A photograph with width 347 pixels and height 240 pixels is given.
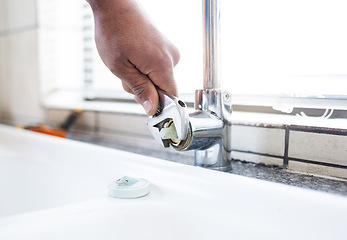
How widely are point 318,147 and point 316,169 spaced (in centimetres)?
3

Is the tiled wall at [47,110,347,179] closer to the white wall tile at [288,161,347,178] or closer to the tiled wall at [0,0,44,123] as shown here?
the white wall tile at [288,161,347,178]

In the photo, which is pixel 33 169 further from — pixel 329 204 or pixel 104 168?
pixel 329 204

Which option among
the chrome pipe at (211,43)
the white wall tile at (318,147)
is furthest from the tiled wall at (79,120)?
the chrome pipe at (211,43)

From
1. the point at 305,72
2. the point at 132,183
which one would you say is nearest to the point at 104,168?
the point at 132,183

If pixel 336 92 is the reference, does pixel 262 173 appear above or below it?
below

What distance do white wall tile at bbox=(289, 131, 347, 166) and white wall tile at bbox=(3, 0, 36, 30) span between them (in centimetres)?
80

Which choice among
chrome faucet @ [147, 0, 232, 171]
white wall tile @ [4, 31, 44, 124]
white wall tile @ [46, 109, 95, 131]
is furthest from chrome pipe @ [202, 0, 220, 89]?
white wall tile @ [4, 31, 44, 124]

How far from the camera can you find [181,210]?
373 mm

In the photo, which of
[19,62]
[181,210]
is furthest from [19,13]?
[181,210]

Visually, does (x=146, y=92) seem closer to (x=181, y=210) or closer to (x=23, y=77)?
(x=181, y=210)

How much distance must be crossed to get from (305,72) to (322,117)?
0.07m

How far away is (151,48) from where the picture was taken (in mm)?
400

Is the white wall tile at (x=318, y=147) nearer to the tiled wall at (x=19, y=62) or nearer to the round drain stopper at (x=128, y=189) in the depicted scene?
the round drain stopper at (x=128, y=189)

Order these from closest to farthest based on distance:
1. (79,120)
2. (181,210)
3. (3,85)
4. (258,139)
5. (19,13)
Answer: (181,210) → (258,139) → (79,120) → (19,13) → (3,85)
